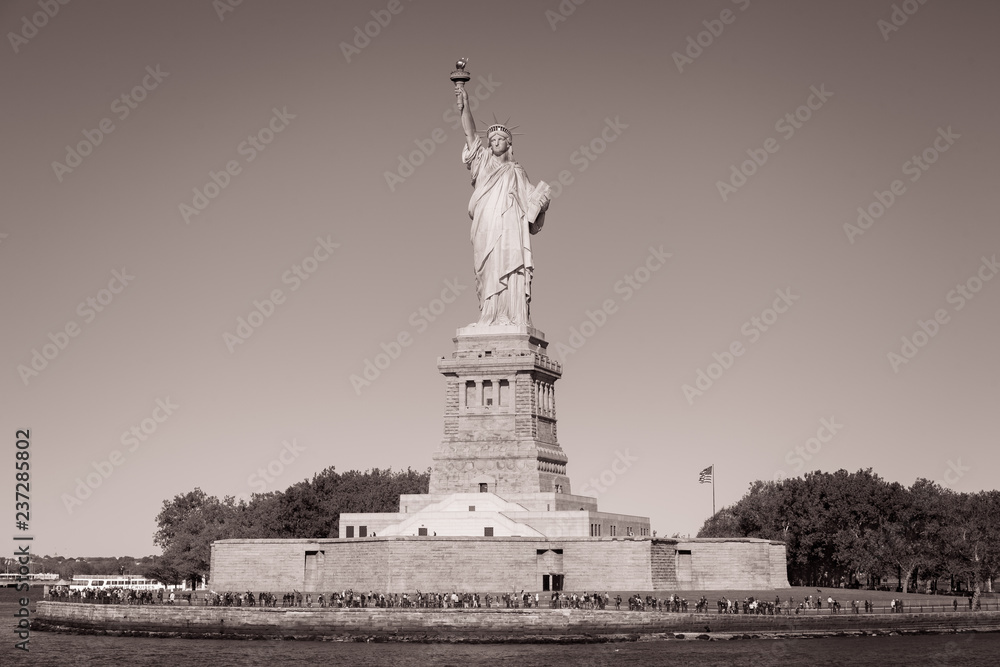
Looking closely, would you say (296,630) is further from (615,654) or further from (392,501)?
(392,501)

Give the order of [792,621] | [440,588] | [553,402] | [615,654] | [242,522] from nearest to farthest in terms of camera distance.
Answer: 1. [615,654]
2. [792,621]
3. [440,588]
4. [553,402]
5. [242,522]

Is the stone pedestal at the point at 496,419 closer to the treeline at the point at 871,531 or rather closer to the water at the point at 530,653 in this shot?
the water at the point at 530,653

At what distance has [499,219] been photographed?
8725cm

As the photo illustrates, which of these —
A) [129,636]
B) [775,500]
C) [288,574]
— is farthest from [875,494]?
[129,636]

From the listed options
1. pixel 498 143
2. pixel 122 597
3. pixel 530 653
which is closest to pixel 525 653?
pixel 530 653

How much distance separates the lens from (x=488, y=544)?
73.7 meters

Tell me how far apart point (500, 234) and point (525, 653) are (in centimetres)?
3080

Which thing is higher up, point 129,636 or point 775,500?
point 775,500

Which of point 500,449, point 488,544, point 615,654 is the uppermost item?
point 500,449

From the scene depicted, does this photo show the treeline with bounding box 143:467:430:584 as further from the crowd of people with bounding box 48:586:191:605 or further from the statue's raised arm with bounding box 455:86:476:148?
the statue's raised arm with bounding box 455:86:476:148

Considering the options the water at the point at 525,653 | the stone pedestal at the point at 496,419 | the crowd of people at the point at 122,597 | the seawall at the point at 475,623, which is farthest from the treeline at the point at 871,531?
the crowd of people at the point at 122,597

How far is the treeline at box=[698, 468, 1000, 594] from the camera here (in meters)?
96.4

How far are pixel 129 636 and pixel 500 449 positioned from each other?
22.3 metres

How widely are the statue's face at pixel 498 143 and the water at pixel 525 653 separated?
1261 inches
